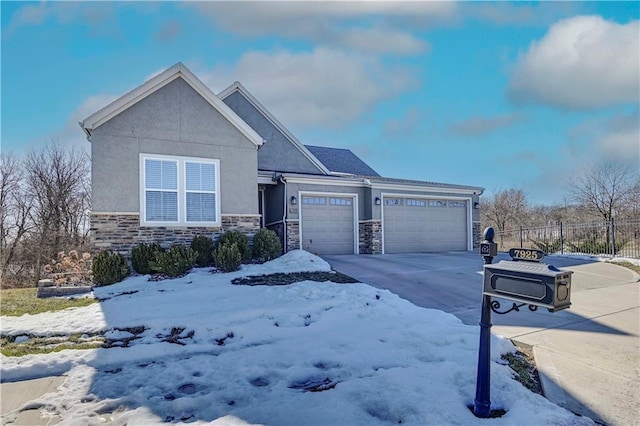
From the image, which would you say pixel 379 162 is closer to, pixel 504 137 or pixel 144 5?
pixel 504 137

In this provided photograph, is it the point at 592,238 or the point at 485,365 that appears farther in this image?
the point at 592,238

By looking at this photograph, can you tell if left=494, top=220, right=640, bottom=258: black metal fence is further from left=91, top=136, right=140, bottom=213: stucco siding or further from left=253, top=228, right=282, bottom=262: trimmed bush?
left=91, top=136, right=140, bottom=213: stucco siding

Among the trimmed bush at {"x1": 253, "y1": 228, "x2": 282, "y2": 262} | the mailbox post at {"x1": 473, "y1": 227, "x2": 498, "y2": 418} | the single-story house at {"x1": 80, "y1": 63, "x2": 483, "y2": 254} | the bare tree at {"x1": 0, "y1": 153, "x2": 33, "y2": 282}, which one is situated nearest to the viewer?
the mailbox post at {"x1": 473, "y1": 227, "x2": 498, "y2": 418}

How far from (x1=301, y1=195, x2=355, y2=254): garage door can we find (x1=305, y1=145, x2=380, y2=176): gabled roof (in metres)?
4.48

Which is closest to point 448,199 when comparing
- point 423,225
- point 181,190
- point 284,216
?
point 423,225

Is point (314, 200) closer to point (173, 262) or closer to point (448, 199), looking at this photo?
point (173, 262)

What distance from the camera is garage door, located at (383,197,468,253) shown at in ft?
48.5

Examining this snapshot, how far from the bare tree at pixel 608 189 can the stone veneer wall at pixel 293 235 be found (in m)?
17.4

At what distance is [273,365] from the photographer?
3814 mm

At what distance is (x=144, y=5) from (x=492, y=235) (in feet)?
30.5

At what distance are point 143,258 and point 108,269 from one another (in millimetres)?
912

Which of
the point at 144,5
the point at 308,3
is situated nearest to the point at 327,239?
the point at 308,3

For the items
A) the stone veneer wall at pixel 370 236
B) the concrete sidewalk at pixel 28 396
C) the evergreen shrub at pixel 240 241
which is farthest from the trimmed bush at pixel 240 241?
the concrete sidewalk at pixel 28 396

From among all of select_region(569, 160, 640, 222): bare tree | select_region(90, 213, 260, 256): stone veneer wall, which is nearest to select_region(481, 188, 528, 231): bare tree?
select_region(569, 160, 640, 222): bare tree
